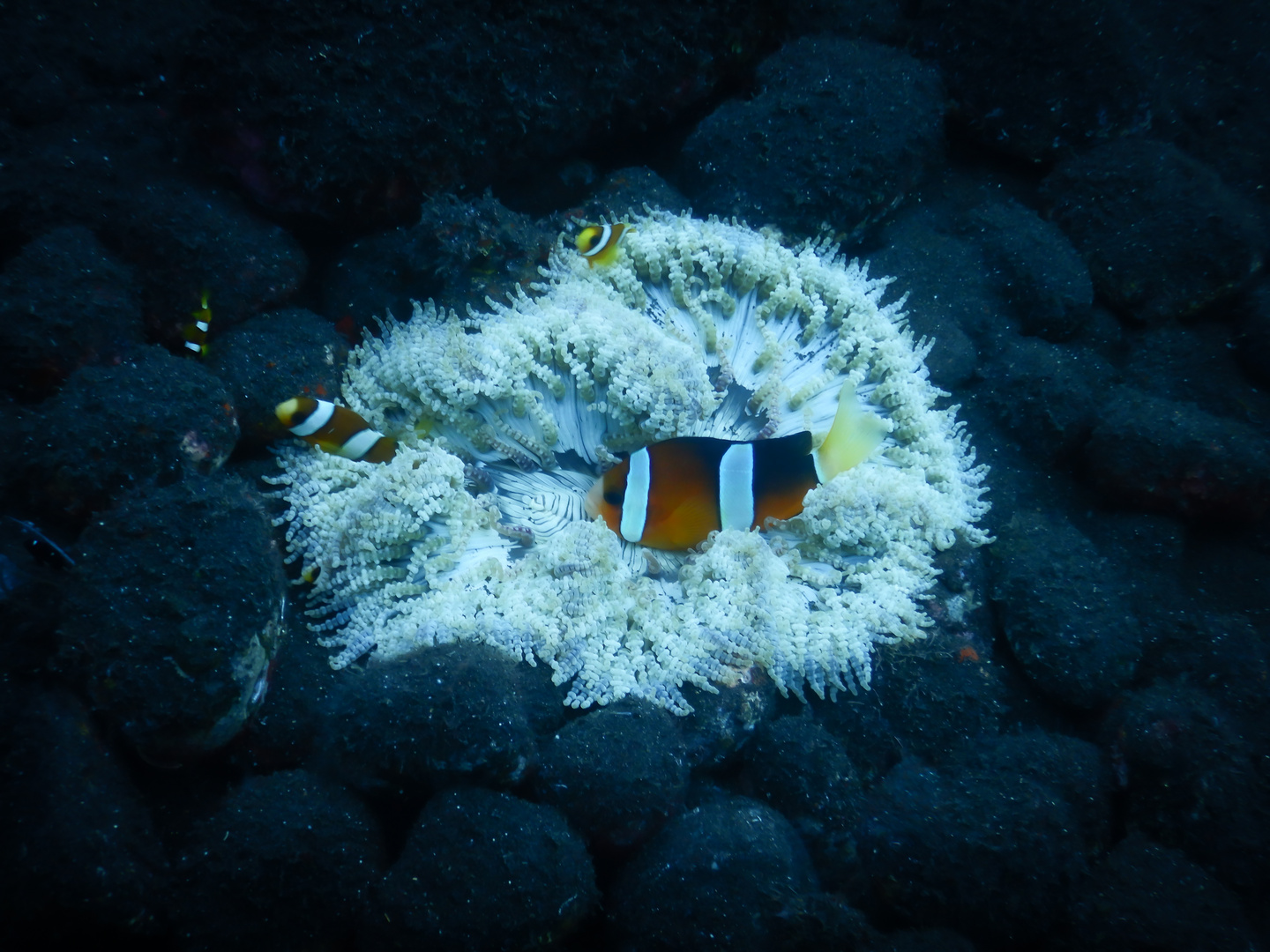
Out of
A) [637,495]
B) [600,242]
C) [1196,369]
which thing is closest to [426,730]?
[637,495]

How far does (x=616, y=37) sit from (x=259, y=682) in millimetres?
3113

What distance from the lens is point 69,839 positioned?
177 cm

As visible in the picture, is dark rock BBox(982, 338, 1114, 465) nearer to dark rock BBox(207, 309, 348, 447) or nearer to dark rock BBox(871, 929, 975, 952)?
dark rock BBox(871, 929, 975, 952)

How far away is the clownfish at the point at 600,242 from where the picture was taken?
116 inches

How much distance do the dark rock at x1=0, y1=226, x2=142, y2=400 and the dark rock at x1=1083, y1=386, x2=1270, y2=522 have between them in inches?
160

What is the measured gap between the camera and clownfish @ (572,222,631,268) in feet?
9.71

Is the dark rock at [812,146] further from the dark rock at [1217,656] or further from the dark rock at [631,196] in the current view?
the dark rock at [1217,656]

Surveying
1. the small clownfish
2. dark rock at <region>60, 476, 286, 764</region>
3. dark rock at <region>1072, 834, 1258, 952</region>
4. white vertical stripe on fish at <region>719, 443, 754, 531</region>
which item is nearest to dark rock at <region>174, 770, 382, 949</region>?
dark rock at <region>60, 476, 286, 764</region>

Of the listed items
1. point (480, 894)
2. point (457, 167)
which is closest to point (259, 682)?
point (480, 894)

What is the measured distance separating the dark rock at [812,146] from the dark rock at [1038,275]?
24.7 inches

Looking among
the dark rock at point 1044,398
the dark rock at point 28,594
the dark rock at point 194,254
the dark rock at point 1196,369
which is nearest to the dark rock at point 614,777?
the dark rock at point 28,594

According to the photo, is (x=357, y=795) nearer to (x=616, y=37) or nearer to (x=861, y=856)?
(x=861, y=856)

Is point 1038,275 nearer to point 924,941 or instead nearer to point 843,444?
point 843,444

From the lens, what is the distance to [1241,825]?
7.34 ft
